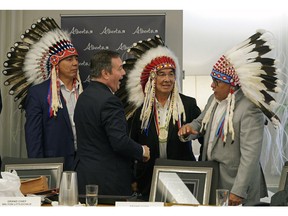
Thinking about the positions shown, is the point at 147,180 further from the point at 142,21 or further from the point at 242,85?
the point at 142,21

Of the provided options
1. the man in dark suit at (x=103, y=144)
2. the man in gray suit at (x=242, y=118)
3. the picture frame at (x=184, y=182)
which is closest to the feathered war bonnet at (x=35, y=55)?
the man in dark suit at (x=103, y=144)

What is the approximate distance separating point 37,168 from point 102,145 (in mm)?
395

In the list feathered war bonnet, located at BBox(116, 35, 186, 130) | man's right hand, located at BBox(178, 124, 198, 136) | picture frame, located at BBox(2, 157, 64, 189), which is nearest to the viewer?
picture frame, located at BBox(2, 157, 64, 189)

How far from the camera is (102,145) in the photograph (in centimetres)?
287

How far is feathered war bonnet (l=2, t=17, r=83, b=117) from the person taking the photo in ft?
12.6

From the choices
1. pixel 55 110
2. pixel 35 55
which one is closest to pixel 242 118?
pixel 55 110

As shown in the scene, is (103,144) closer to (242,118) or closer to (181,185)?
(181,185)

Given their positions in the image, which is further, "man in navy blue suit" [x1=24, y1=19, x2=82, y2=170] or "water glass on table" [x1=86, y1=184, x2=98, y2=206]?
"man in navy blue suit" [x1=24, y1=19, x2=82, y2=170]

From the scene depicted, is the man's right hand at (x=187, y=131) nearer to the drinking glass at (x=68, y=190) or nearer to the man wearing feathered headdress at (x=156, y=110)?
the man wearing feathered headdress at (x=156, y=110)

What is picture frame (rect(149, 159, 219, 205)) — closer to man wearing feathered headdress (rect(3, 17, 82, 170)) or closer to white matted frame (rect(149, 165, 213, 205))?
white matted frame (rect(149, 165, 213, 205))

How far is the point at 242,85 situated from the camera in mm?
2959

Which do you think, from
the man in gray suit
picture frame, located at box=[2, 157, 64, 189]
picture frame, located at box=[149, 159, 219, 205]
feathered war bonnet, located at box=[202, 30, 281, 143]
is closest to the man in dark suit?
picture frame, located at box=[2, 157, 64, 189]

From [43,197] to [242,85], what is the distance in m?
1.37
